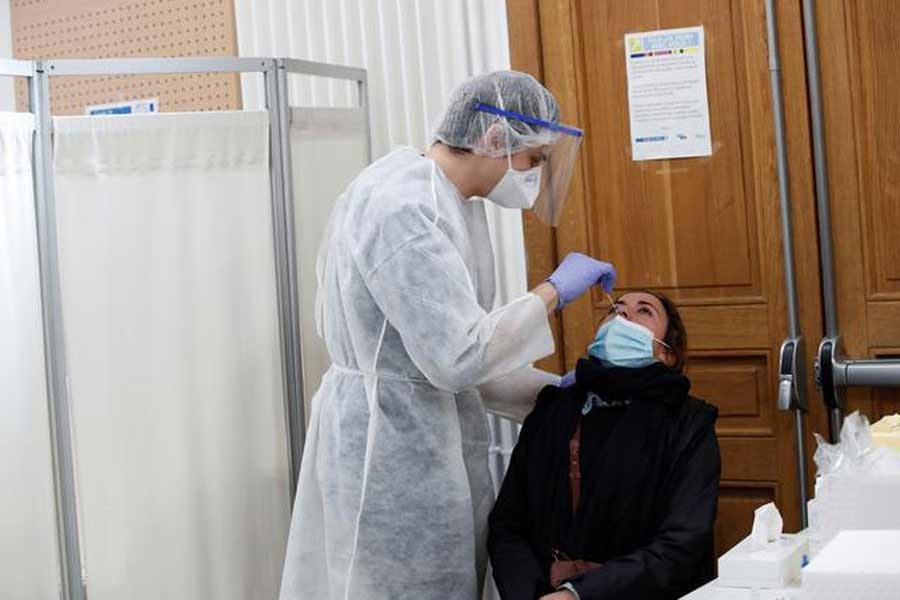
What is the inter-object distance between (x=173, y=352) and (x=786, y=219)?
1.45 metres

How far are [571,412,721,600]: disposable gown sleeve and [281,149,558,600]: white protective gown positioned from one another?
0.36 metres

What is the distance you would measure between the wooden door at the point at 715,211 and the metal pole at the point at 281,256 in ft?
2.01

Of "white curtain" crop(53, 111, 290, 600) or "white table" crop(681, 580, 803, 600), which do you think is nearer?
"white table" crop(681, 580, 803, 600)

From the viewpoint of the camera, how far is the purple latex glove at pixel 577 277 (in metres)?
2.50

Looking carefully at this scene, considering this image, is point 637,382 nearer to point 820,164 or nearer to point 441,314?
point 441,314

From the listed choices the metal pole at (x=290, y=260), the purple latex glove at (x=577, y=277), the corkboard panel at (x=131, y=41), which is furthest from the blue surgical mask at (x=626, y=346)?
the corkboard panel at (x=131, y=41)

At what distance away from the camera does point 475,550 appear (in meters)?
2.57

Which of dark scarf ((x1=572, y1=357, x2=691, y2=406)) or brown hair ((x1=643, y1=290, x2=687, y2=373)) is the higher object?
brown hair ((x1=643, y1=290, x2=687, y2=373))

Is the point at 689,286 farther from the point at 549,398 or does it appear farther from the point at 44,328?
the point at 44,328

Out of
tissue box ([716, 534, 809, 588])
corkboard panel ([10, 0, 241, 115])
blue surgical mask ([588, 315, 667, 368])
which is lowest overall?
tissue box ([716, 534, 809, 588])

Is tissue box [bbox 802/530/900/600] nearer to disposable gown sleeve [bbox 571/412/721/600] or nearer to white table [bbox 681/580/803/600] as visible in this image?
white table [bbox 681/580/803/600]

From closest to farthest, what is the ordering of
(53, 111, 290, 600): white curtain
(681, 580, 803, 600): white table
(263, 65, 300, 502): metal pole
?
1. (681, 580, 803, 600): white table
2. (53, 111, 290, 600): white curtain
3. (263, 65, 300, 502): metal pole

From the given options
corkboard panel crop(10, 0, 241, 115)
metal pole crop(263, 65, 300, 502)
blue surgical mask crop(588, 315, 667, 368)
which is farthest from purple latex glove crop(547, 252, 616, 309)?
corkboard panel crop(10, 0, 241, 115)

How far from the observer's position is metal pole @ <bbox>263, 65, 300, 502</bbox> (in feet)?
10.0
